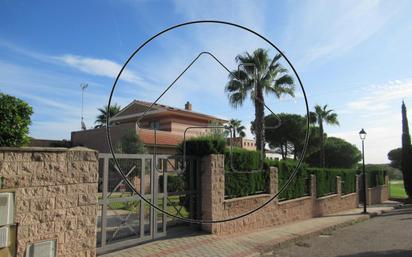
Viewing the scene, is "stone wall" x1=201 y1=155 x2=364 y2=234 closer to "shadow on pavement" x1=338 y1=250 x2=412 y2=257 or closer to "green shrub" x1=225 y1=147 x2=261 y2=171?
"green shrub" x1=225 y1=147 x2=261 y2=171

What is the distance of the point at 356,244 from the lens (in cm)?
1118

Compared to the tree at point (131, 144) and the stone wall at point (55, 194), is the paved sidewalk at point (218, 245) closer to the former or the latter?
the stone wall at point (55, 194)

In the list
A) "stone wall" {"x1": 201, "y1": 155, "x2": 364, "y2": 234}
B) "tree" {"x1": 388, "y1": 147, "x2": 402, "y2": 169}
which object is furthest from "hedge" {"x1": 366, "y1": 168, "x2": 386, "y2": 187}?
"tree" {"x1": 388, "y1": 147, "x2": 402, "y2": 169}

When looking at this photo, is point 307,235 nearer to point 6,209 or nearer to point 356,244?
point 356,244

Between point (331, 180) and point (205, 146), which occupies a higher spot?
point (205, 146)

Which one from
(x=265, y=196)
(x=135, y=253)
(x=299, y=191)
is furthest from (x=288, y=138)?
(x=135, y=253)

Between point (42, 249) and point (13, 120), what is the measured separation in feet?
7.24

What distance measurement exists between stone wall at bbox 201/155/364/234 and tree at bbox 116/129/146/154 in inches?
453

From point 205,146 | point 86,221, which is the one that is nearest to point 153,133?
point 205,146

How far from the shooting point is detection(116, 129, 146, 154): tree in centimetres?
2380

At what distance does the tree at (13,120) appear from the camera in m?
6.14

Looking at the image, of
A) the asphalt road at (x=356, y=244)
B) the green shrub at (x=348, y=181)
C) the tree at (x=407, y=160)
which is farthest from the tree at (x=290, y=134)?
the asphalt road at (x=356, y=244)

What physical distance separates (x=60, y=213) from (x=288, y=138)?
39832 mm

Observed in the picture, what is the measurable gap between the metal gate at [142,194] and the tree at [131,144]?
12176 mm
